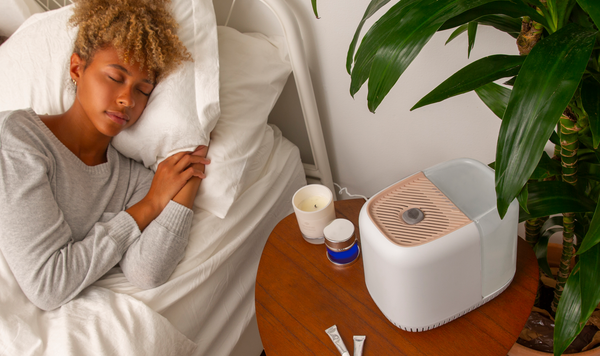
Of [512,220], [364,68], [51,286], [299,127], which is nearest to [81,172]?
[51,286]

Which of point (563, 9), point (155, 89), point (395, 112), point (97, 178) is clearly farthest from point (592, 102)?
point (97, 178)

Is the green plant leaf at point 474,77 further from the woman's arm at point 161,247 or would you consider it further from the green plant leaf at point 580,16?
the woman's arm at point 161,247

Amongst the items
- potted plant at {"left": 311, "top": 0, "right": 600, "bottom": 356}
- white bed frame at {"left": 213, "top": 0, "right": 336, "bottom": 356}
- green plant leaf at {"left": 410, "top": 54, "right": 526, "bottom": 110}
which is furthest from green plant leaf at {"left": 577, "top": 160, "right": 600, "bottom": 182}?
white bed frame at {"left": 213, "top": 0, "right": 336, "bottom": 356}

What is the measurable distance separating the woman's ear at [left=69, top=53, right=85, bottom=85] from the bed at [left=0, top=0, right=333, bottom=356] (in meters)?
0.06

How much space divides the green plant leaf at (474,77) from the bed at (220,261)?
0.60 meters

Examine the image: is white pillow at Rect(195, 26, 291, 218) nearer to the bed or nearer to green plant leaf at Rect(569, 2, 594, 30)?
the bed

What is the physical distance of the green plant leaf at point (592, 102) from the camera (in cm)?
42

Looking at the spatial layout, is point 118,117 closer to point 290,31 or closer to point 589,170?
point 290,31

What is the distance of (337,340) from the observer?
666 mm

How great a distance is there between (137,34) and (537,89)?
33.7 inches

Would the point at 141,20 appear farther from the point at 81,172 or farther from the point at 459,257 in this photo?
the point at 459,257

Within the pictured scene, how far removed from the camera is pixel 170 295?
0.88 m

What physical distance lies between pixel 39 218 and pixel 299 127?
31.2 inches

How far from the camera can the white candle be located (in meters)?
0.81
